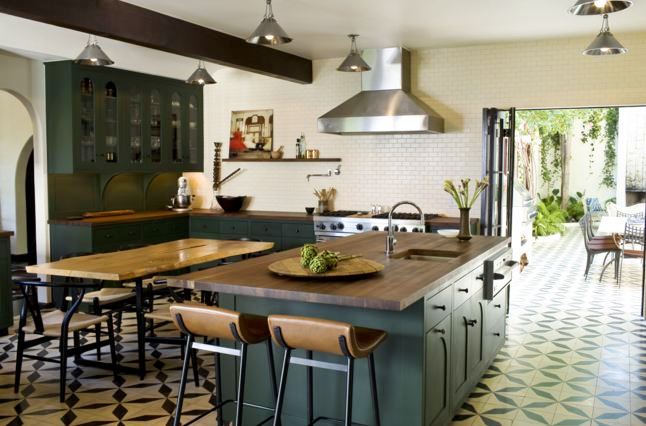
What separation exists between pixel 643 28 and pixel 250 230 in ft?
17.0

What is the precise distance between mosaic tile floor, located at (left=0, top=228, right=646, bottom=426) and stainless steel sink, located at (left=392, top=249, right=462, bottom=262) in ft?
3.35

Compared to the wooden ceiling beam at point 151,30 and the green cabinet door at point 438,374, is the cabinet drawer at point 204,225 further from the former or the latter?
the green cabinet door at point 438,374

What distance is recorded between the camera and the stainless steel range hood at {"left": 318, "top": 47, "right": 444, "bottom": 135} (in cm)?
769

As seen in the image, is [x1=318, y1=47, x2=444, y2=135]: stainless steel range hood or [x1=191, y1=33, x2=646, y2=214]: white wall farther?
[x1=318, y1=47, x2=444, y2=135]: stainless steel range hood

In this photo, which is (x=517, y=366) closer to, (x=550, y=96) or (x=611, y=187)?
(x=550, y=96)

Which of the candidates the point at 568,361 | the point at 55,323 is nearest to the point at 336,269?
the point at 55,323

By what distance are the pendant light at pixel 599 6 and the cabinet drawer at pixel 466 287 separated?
1.79 m

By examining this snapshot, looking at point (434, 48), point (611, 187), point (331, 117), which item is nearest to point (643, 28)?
point (434, 48)

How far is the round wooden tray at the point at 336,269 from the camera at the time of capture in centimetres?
370

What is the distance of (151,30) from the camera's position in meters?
6.02

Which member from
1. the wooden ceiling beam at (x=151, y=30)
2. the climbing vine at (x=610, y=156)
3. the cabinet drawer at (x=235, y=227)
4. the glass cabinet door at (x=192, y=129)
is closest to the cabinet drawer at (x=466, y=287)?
the wooden ceiling beam at (x=151, y=30)

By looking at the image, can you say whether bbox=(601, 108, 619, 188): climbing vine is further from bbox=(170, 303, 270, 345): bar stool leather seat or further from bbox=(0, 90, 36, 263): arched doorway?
bbox=(170, 303, 270, 345): bar stool leather seat

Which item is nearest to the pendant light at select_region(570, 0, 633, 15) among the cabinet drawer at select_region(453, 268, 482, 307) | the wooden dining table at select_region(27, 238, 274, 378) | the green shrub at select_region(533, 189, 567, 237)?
the cabinet drawer at select_region(453, 268, 482, 307)

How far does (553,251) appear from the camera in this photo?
13008 mm
